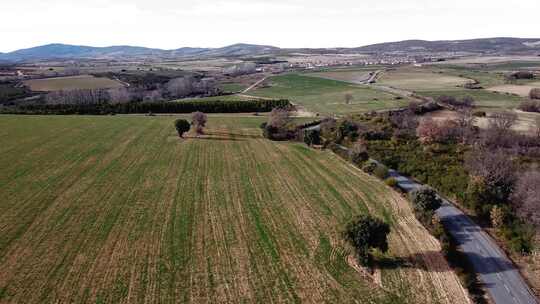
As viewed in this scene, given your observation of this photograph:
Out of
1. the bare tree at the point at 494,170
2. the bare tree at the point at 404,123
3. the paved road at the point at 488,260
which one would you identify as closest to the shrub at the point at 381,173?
the paved road at the point at 488,260

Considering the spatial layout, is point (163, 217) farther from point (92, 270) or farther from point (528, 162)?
point (528, 162)

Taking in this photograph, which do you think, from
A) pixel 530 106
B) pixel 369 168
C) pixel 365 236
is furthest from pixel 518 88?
pixel 365 236

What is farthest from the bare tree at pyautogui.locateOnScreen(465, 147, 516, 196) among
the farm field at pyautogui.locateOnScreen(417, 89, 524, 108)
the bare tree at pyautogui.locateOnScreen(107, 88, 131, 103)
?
the bare tree at pyautogui.locateOnScreen(107, 88, 131, 103)

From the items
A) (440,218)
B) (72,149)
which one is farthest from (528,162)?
(72,149)

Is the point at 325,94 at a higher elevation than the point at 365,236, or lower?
higher

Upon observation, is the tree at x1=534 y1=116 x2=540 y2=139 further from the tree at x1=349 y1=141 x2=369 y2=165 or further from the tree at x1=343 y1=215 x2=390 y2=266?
the tree at x1=343 y1=215 x2=390 y2=266

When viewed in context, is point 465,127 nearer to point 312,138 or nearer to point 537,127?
point 537,127
